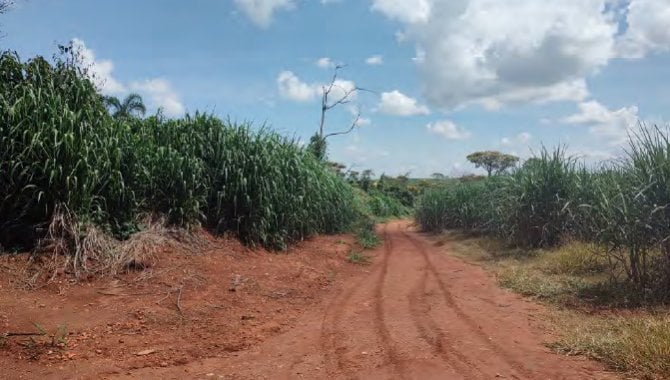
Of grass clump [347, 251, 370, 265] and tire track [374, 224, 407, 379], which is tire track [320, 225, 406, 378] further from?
grass clump [347, 251, 370, 265]

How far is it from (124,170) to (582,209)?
8.97m

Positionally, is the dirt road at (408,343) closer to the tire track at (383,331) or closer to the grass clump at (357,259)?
the tire track at (383,331)

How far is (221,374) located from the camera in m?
4.64

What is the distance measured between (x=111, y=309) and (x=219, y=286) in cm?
162

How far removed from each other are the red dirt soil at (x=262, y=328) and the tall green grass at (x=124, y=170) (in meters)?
0.90

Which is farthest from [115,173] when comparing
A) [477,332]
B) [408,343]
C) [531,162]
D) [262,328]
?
[531,162]

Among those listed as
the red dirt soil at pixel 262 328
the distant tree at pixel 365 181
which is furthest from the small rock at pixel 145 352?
the distant tree at pixel 365 181

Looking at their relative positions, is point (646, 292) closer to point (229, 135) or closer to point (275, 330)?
point (275, 330)

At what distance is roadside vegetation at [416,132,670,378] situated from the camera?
520 centimetres

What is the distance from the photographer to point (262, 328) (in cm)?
607

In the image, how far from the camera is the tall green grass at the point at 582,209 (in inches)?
280

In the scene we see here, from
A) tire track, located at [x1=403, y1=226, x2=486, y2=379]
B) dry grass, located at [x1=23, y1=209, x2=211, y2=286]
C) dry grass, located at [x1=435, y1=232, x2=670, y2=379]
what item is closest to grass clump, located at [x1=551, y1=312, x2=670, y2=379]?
dry grass, located at [x1=435, y1=232, x2=670, y2=379]

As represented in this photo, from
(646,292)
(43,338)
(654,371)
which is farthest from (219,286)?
(646,292)

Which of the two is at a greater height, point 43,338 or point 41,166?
point 41,166
